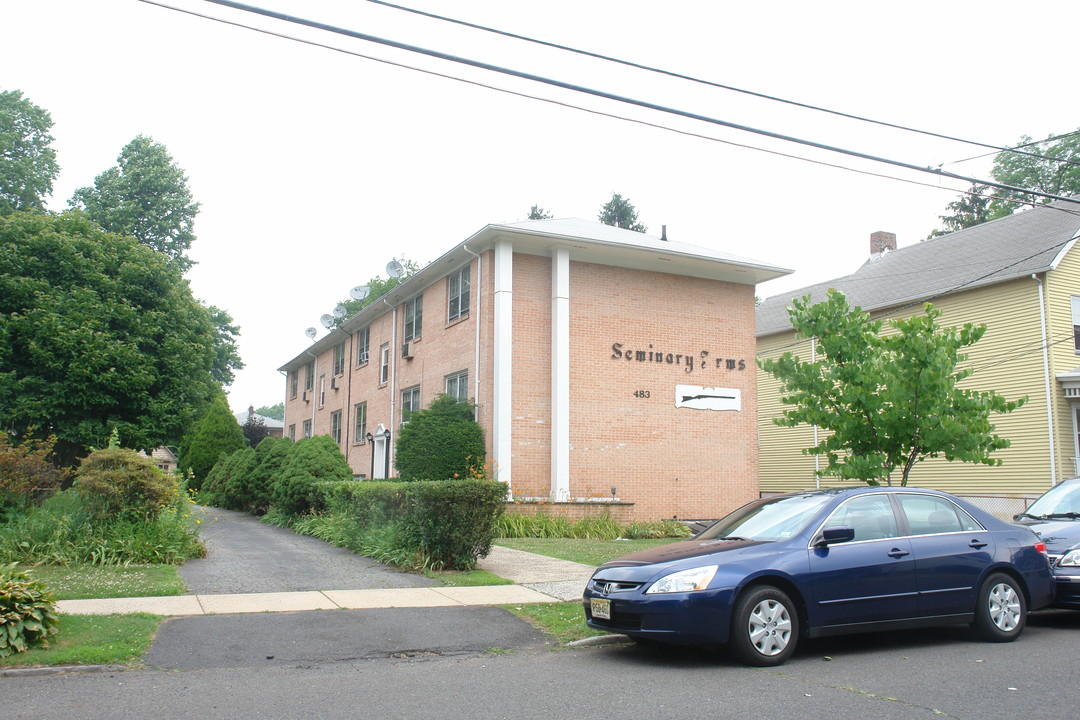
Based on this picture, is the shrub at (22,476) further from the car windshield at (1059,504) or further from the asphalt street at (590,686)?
the car windshield at (1059,504)

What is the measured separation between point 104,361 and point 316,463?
503 cm

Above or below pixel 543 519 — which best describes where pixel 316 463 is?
above

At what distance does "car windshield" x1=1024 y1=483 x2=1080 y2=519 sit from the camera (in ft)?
33.1

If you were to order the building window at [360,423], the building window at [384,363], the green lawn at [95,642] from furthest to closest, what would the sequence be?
1. the building window at [360,423]
2. the building window at [384,363]
3. the green lawn at [95,642]

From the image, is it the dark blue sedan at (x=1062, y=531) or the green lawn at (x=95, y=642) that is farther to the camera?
the dark blue sedan at (x=1062, y=531)

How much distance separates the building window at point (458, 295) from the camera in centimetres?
2183

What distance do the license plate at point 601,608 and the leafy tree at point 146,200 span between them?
3979cm

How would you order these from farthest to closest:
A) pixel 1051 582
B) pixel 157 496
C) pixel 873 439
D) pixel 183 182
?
pixel 183 182, pixel 873 439, pixel 157 496, pixel 1051 582

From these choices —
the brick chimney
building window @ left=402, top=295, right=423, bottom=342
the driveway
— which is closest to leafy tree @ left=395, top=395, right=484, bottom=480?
the driveway

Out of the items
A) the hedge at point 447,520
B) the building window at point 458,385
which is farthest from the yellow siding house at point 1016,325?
the hedge at point 447,520

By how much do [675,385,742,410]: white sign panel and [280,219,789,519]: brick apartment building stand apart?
1.4 inches

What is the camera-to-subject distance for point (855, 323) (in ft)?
43.4

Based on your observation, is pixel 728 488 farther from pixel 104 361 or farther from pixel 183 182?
pixel 183 182


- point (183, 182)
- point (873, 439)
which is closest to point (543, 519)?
point (873, 439)
